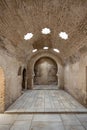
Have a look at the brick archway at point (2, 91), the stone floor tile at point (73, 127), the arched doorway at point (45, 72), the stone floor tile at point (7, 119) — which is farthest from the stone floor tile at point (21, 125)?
the arched doorway at point (45, 72)

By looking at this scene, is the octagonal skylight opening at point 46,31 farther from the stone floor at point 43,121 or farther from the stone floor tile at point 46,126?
the stone floor tile at point 46,126

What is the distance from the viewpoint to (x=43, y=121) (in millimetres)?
4750

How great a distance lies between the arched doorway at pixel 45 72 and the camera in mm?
16641

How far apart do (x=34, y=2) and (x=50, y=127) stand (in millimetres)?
3448

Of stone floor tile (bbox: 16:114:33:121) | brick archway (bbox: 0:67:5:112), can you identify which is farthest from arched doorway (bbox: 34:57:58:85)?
stone floor tile (bbox: 16:114:33:121)

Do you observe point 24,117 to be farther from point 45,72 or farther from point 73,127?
point 45,72

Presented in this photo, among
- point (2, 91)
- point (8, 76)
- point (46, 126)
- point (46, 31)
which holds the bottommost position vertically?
point (46, 126)

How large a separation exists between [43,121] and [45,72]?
1207 cm

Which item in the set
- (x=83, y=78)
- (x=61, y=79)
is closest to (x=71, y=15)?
(x=83, y=78)

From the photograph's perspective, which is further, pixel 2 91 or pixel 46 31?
pixel 46 31

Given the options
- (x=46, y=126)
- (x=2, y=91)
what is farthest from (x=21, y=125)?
(x=2, y=91)

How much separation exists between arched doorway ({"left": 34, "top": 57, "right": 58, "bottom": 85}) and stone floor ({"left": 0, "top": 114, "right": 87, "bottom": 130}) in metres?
11.4

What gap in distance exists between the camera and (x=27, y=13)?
175 inches

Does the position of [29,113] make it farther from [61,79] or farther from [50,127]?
[61,79]
